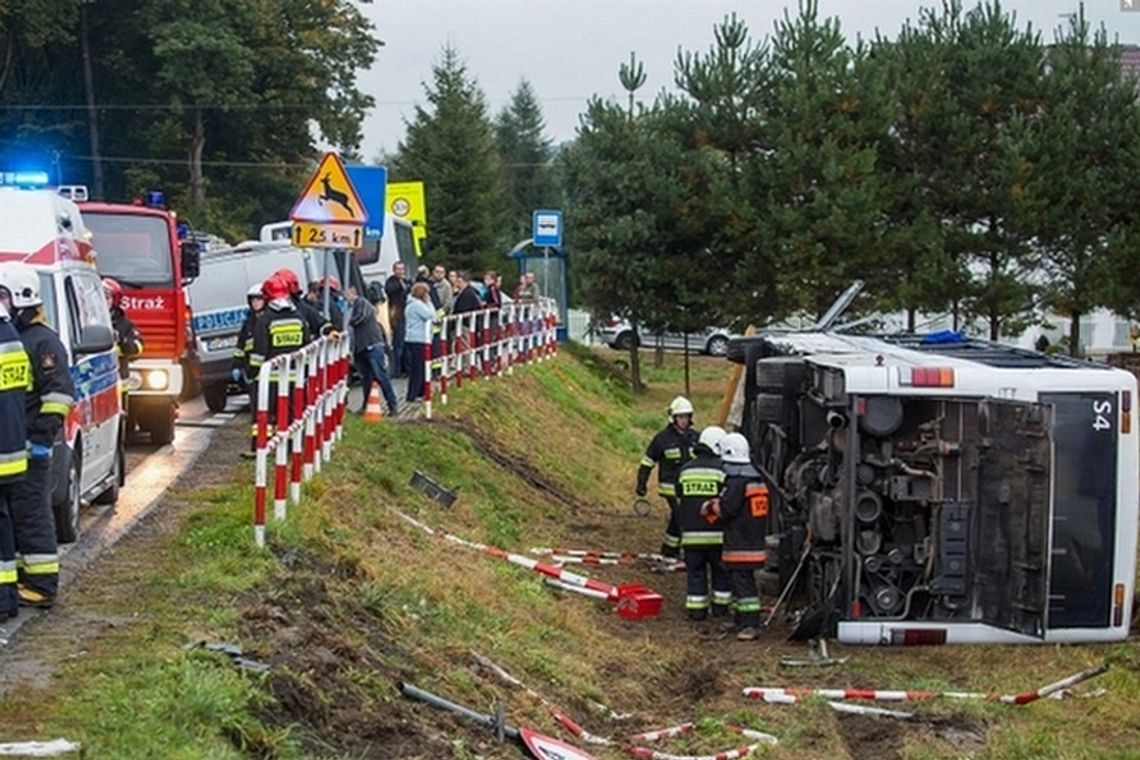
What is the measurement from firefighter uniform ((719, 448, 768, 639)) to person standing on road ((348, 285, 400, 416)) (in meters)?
6.87

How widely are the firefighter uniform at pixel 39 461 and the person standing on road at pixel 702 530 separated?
6.12 metres

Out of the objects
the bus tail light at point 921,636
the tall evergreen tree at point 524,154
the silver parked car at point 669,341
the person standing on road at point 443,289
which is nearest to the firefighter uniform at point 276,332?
the bus tail light at point 921,636

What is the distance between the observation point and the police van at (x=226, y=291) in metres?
25.4

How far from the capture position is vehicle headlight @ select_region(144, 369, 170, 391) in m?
20.4

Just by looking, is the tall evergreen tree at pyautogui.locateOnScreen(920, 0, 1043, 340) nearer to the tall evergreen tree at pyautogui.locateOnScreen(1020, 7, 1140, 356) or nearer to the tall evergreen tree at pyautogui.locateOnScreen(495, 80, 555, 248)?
the tall evergreen tree at pyautogui.locateOnScreen(1020, 7, 1140, 356)

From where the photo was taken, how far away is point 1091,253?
4028 cm

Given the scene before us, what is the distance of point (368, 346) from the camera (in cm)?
2177

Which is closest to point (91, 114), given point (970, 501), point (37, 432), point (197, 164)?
point (197, 164)

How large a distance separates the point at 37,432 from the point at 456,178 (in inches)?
1863

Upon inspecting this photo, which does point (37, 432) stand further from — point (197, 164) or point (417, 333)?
point (197, 164)

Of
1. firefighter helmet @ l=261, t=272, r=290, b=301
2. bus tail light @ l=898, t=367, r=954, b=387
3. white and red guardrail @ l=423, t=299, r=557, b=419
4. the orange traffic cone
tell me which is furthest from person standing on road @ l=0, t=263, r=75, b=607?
white and red guardrail @ l=423, t=299, r=557, b=419

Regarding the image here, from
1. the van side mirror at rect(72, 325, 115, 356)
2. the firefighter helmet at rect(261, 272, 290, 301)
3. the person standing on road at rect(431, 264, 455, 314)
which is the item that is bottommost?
the person standing on road at rect(431, 264, 455, 314)

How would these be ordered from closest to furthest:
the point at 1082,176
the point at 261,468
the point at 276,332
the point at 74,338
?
the point at 261,468 → the point at 74,338 → the point at 276,332 → the point at 1082,176

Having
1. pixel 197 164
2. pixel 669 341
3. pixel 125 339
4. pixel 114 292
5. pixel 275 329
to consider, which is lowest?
pixel 669 341
